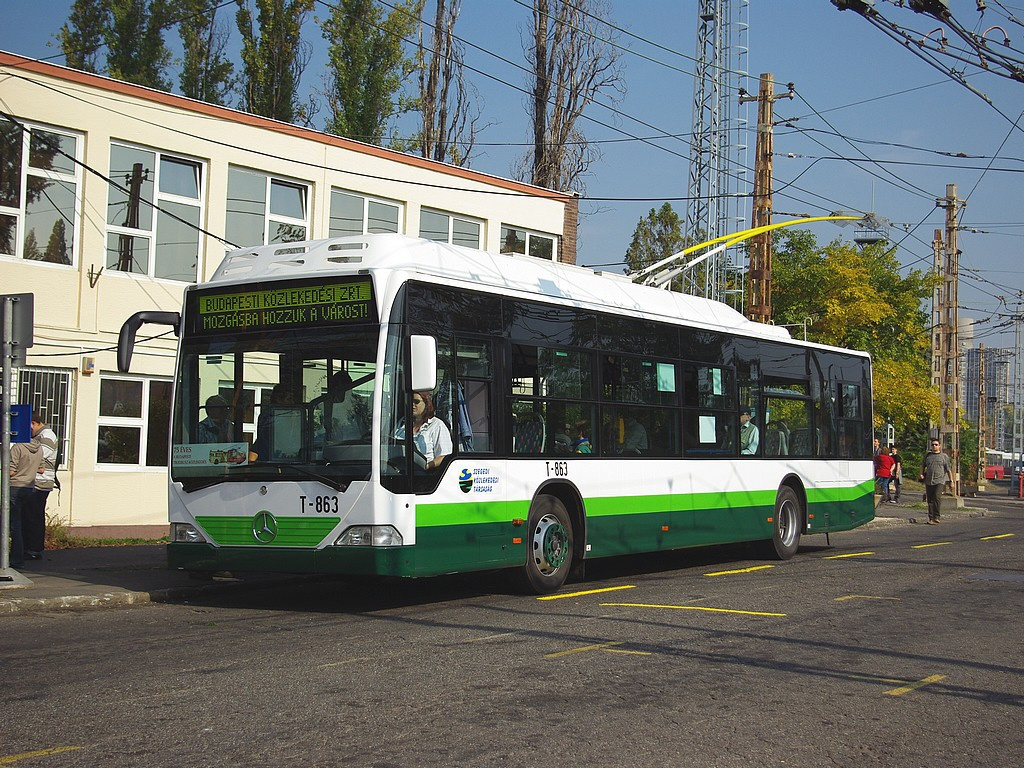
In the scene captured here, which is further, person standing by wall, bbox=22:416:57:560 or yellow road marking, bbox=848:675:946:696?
person standing by wall, bbox=22:416:57:560

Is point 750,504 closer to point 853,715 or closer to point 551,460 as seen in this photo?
point 551,460

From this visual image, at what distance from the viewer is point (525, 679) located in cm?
761

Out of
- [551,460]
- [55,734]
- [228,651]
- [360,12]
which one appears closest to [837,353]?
[551,460]

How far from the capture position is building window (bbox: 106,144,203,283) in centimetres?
1997

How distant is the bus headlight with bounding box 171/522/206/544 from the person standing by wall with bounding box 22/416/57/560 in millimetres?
4313

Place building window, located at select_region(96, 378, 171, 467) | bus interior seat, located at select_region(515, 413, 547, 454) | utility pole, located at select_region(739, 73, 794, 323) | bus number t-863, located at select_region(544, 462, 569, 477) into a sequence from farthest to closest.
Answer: utility pole, located at select_region(739, 73, 794, 323), building window, located at select_region(96, 378, 171, 467), bus number t-863, located at select_region(544, 462, 569, 477), bus interior seat, located at select_region(515, 413, 547, 454)

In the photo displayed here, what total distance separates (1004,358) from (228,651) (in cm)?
11958

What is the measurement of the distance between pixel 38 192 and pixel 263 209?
4.34 m

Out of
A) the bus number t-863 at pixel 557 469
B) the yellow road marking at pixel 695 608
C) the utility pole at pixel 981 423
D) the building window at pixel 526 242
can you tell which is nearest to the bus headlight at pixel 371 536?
the yellow road marking at pixel 695 608

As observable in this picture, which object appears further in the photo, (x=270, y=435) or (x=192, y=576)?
(x=192, y=576)

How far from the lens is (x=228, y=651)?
8.77 metres

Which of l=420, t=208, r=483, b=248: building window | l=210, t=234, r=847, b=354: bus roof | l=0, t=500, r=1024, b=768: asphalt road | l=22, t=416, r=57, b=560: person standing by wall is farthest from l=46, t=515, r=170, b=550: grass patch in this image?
l=420, t=208, r=483, b=248: building window

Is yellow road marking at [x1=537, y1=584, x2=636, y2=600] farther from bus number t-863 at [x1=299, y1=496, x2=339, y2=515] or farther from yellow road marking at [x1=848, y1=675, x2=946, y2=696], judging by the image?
yellow road marking at [x1=848, y1=675, x2=946, y2=696]

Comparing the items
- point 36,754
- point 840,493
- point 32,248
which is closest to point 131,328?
point 36,754
